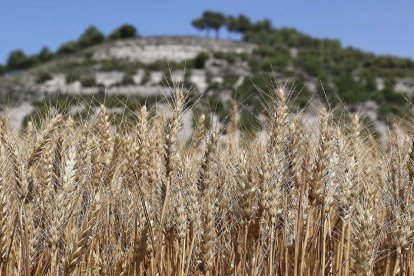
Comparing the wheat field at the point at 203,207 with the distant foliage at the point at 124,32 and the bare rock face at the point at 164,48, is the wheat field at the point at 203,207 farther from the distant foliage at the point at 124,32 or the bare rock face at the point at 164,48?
the distant foliage at the point at 124,32

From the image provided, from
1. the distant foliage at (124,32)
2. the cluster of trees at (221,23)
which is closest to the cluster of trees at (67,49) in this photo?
the distant foliage at (124,32)

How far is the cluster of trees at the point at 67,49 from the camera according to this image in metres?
64.2

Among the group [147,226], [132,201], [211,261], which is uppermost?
[132,201]

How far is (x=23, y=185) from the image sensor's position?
7.34ft

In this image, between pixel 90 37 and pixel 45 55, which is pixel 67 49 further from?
pixel 90 37

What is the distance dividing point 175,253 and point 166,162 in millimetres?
466

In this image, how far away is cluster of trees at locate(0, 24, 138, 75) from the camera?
64188 millimetres

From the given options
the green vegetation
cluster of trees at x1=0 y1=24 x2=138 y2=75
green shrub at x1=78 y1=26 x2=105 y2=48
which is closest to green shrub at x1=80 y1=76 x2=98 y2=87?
the green vegetation

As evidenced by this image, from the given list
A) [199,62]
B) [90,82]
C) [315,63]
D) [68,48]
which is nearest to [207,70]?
[199,62]

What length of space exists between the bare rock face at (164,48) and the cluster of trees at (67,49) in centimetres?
1090

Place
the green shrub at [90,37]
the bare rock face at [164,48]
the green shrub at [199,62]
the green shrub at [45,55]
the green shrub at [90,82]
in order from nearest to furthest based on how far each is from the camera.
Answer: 1. the green shrub at [90,82]
2. the green shrub at [199,62]
3. the bare rock face at [164,48]
4. the green shrub at [45,55]
5. the green shrub at [90,37]

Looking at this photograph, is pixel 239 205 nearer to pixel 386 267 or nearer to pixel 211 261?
pixel 211 261

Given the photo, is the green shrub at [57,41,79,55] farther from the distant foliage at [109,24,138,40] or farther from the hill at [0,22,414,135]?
the hill at [0,22,414,135]

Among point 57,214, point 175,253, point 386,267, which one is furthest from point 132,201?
point 386,267
